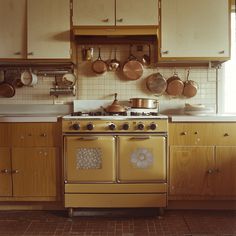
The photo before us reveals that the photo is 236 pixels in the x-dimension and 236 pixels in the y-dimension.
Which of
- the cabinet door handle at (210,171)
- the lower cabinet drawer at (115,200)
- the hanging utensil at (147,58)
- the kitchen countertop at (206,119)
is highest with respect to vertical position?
the hanging utensil at (147,58)

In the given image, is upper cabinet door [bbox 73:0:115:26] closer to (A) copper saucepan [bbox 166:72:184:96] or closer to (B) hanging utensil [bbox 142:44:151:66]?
(B) hanging utensil [bbox 142:44:151:66]

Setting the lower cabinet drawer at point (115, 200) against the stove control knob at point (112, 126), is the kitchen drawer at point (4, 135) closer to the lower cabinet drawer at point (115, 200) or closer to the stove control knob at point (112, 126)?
the lower cabinet drawer at point (115, 200)

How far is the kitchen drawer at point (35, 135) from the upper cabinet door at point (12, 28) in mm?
780

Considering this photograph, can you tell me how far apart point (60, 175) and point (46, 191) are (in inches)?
7.9

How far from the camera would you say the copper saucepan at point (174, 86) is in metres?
3.58

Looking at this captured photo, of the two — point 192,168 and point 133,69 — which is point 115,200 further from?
point 133,69

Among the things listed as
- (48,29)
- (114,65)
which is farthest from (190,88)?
(48,29)

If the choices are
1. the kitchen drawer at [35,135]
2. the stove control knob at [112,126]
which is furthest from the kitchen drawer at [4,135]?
the stove control knob at [112,126]

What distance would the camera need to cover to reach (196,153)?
3.02 m

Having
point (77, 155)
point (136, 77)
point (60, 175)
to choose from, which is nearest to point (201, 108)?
point (136, 77)

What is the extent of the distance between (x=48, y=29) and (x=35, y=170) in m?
1.39

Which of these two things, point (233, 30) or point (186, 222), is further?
point (233, 30)

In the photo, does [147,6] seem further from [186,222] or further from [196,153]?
[186,222]

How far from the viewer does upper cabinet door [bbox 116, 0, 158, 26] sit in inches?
127
